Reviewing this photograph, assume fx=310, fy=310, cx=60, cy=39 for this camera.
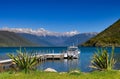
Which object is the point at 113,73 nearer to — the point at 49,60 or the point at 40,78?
the point at 40,78

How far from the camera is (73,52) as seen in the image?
127 metres

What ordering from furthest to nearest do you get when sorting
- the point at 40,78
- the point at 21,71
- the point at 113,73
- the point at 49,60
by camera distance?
the point at 49,60 → the point at 21,71 → the point at 113,73 → the point at 40,78

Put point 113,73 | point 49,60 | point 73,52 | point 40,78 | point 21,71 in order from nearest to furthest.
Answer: point 40,78 < point 113,73 < point 21,71 < point 49,60 < point 73,52

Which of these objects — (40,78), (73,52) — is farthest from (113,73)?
(73,52)

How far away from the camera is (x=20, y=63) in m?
33.7

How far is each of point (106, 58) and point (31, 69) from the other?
829 cm

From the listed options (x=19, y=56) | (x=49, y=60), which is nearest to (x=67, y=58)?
(x=49, y=60)

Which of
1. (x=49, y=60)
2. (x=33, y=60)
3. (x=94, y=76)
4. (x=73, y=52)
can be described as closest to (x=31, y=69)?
(x=33, y=60)

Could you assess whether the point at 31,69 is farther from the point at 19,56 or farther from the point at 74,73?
the point at 74,73

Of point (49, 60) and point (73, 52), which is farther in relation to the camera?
point (73, 52)

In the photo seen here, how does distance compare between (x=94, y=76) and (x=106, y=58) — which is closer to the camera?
(x=94, y=76)

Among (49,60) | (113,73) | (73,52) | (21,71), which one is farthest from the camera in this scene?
(73,52)

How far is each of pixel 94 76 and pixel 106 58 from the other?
545cm

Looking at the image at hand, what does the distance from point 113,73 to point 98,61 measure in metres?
4.05
